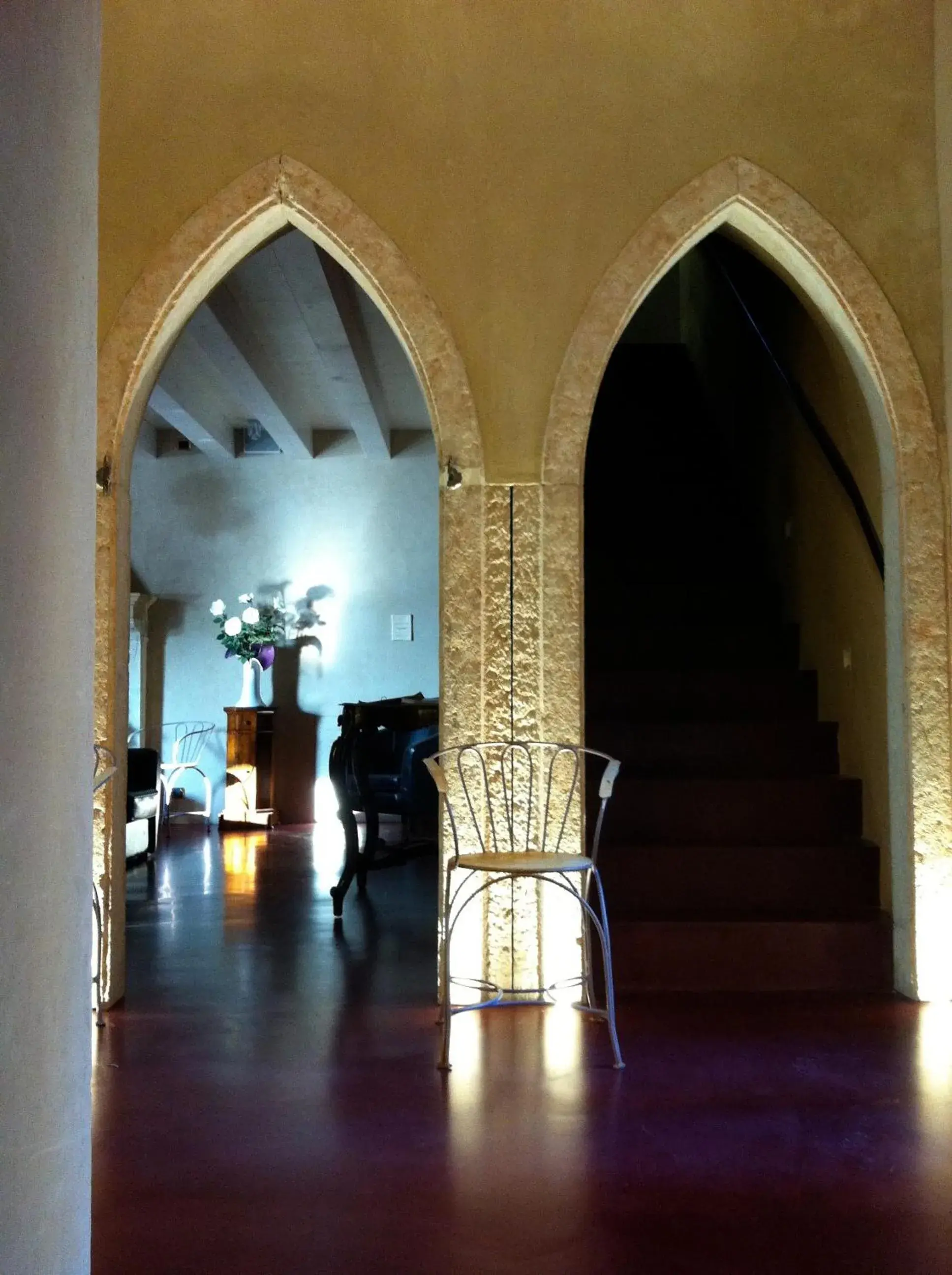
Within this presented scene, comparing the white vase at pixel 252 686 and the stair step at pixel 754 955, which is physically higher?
the white vase at pixel 252 686

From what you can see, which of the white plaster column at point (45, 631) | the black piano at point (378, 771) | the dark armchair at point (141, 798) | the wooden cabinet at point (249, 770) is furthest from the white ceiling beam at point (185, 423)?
the white plaster column at point (45, 631)

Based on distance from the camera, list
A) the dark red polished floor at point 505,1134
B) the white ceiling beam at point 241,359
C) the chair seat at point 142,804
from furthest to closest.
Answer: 1. the chair seat at point 142,804
2. the white ceiling beam at point 241,359
3. the dark red polished floor at point 505,1134

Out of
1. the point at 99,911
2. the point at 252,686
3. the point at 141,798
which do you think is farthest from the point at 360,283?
the point at 252,686

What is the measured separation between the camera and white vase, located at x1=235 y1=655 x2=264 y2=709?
980 cm

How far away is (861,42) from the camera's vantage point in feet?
13.8

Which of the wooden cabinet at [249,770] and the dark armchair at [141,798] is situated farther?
the wooden cabinet at [249,770]

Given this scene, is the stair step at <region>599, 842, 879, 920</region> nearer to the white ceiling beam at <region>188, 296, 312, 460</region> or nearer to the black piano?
the black piano

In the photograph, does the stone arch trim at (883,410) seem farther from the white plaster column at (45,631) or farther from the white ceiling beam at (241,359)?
the white plaster column at (45,631)

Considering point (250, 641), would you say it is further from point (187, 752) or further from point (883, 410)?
point (883, 410)

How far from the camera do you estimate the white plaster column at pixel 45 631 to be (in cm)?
128

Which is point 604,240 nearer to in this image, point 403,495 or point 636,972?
→ point 636,972

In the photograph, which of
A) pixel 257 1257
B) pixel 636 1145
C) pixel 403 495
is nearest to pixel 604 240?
pixel 636 1145

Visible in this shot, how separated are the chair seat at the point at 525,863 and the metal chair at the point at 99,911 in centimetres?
118

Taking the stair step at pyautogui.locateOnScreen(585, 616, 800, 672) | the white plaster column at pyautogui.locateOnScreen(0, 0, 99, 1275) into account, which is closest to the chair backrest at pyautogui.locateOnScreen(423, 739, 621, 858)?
the stair step at pyautogui.locateOnScreen(585, 616, 800, 672)
